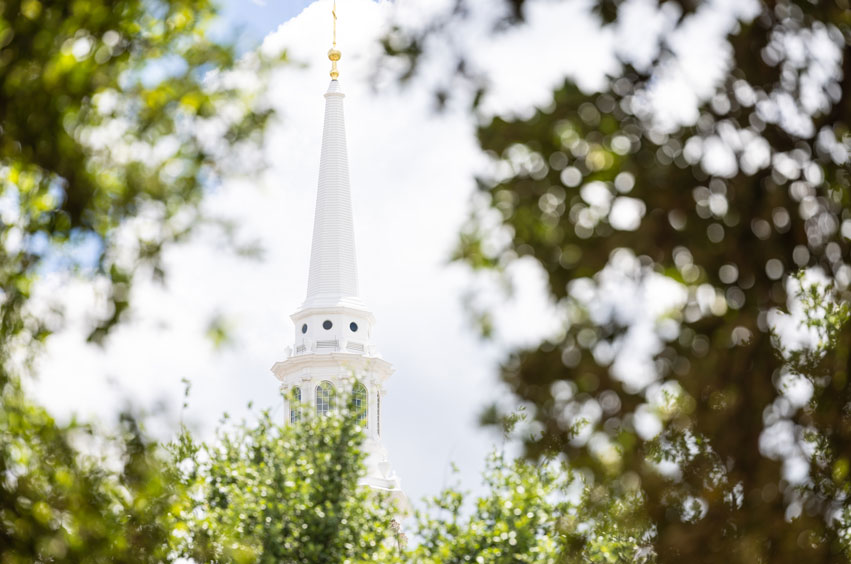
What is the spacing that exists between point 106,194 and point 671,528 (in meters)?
3.69

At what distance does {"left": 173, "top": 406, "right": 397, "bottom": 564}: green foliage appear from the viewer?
24422 mm

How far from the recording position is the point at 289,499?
25.1 meters

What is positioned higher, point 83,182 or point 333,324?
point 333,324

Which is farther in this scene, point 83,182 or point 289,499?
point 289,499

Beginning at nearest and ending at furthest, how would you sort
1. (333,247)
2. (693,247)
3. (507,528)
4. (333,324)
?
(693,247), (507,528), (333,324), (333,247)

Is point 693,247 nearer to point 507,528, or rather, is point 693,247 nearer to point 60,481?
point 60,481

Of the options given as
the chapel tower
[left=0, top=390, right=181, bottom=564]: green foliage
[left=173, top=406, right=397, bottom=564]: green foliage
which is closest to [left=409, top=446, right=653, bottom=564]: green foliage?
[left=173, top=406, right=397, bottom=564]: green foliage

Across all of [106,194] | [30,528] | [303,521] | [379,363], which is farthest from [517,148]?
[379,363]

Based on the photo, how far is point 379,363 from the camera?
9056 cm

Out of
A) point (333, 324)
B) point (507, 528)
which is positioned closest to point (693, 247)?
point (507, 528)

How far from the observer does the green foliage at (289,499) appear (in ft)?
80.1

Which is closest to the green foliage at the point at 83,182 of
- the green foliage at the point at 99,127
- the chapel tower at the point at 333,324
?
the green foliage at the point at 99,127

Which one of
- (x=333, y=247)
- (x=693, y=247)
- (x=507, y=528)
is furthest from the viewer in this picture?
(x=333, y=247)

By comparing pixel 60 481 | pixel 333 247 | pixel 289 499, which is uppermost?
pixel 333 247
